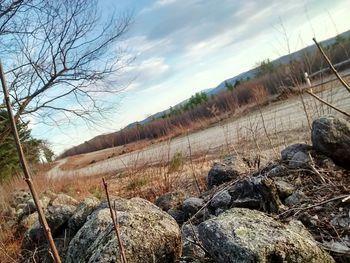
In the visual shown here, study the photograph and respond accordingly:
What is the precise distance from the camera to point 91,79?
41.6 feet

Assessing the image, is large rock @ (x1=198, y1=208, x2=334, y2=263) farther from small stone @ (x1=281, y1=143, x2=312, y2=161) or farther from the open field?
the open field

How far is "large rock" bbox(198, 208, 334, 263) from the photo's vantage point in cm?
165

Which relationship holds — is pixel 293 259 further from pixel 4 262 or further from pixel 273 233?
pixel 4 262

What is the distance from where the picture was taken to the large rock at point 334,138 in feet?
10.00

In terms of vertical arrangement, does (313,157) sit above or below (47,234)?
below

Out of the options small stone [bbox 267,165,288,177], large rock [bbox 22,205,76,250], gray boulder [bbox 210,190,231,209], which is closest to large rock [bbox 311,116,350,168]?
small stone [bbox 267,165,288,177]

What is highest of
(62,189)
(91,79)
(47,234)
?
(91,79)

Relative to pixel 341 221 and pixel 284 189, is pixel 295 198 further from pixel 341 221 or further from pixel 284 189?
pixel 341 221

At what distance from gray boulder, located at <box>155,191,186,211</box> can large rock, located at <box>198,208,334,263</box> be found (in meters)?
2.07

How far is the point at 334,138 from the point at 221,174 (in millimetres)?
1310

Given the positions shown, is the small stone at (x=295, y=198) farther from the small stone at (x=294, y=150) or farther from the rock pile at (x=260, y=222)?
the small stone at (x=294, y=150)

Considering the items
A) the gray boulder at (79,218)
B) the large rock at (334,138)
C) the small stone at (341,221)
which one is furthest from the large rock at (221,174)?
the small stone at (341,221)

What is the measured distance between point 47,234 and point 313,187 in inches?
89.5

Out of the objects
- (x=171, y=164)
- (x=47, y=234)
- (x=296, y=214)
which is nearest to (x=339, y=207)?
(x=296, y=214)
